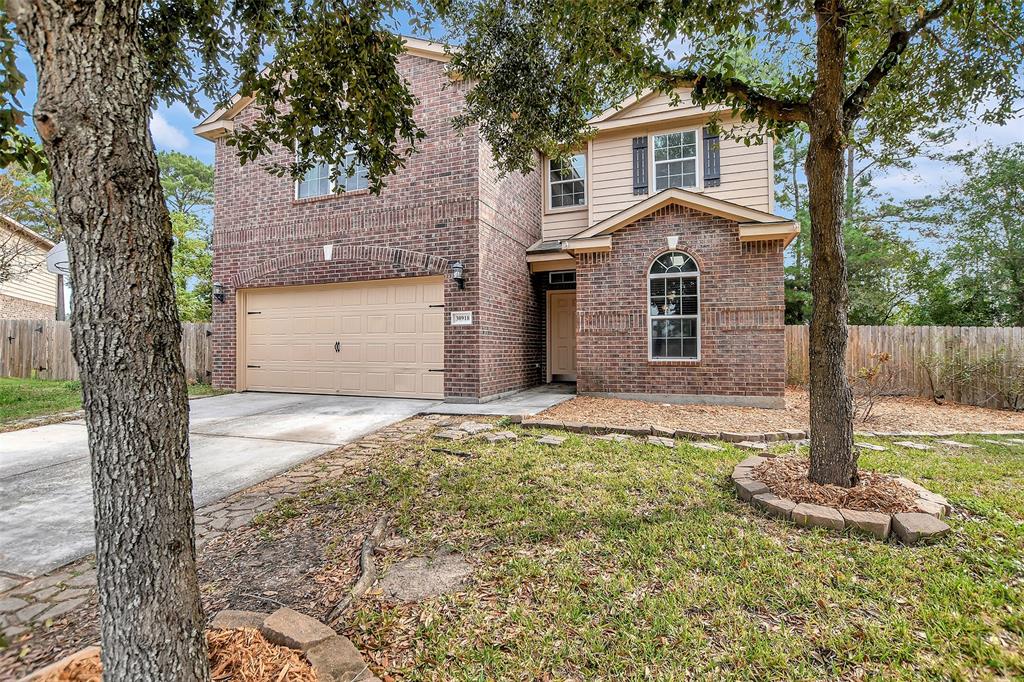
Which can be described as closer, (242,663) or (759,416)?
(242,663)

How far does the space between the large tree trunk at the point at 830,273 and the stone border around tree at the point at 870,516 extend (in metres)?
0.43

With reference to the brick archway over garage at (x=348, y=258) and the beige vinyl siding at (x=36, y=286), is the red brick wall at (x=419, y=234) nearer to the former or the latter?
the brick archway over garage at (x=348, y=258)

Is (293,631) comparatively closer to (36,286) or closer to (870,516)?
(870,516)

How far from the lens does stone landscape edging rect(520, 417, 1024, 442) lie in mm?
5301

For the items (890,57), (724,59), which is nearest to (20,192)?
(724,59)

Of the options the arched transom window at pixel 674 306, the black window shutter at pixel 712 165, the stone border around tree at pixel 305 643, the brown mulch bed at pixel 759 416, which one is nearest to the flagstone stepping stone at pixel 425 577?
the stone border around tree at pixel 305 643

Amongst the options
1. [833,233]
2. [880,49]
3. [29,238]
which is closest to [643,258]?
[880,49]

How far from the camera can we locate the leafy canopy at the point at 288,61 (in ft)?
11.0

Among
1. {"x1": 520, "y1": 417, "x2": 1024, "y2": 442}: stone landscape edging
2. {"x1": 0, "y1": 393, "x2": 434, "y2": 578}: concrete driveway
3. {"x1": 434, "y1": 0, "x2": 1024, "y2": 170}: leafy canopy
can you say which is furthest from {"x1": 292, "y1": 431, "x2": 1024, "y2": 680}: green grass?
{"x1": 434, "y1": 0, "x2": 1024, "y2": 170}: leafy canopy

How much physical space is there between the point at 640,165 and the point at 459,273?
497 centimetres

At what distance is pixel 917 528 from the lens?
279 centimetres

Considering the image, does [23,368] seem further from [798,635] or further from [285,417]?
[798,635]

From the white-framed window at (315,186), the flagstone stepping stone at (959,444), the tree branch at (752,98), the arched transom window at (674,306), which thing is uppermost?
the white-framed window at (315,186)

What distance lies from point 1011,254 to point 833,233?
529 inches
